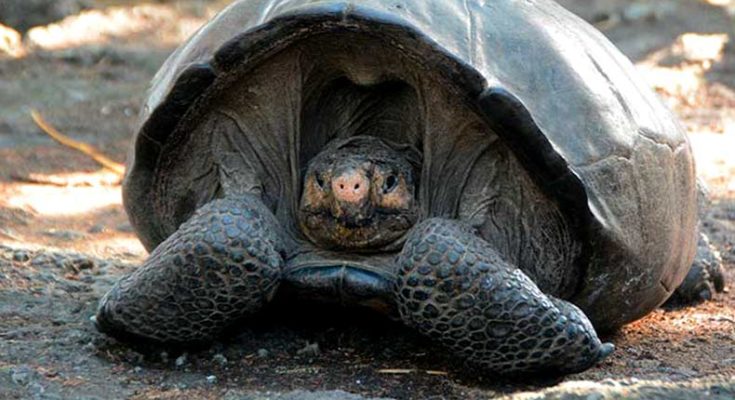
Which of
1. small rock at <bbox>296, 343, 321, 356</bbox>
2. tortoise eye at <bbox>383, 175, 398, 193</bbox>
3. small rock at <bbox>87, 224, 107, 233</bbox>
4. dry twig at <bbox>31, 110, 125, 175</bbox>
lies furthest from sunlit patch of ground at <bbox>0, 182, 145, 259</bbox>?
tortoise eye at <bbox>383, 175, 398, 193</bbox>

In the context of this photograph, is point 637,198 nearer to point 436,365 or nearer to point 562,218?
point 562,218

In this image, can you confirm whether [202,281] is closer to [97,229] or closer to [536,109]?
[536,109]

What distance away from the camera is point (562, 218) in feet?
11.0

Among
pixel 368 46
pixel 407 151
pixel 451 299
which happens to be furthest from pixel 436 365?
pixel 368 46

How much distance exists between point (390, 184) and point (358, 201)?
115 mm

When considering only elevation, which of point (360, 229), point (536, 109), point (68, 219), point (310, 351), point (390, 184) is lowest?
point (68, 219)

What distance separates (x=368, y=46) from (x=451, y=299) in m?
0.69

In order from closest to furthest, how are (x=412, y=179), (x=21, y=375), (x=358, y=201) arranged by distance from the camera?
(x=21, y=375) → (x=358, y=201) → (x=412, y=179)

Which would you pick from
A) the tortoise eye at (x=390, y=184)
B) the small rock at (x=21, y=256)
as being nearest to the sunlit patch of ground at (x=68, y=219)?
the small rock at (x=21, y=256)

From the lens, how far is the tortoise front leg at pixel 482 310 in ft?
10.2

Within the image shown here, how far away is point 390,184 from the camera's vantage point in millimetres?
3406

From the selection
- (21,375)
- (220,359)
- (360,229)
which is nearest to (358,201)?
(360,229)

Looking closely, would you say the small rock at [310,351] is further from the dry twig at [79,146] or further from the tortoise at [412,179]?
the dry twig at [79,146]

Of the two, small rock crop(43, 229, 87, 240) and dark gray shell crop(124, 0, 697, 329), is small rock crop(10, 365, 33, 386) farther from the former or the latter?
small rock crop(43, 229, 87, 240)
